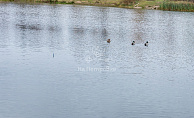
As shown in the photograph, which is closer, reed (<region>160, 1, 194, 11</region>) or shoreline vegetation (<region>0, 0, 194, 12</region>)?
reed (<region>160, 1, 194, 11</region>)

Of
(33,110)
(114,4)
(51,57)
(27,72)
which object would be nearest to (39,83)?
(27,72)

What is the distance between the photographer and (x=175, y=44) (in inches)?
2069

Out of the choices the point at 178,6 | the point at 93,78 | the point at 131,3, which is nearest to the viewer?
the point at 93,78

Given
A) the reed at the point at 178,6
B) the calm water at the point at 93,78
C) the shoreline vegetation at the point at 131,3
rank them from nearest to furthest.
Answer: the calm water at the point at 93,78, the reed at the point at 178,6, the shoreline vegetation at the point at 131,3

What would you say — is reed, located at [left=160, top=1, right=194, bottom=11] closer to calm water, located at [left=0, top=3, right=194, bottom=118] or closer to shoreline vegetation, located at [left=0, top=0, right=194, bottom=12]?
shoreline vegetation, located at [left=0, top=0, right=194, bottom=12]

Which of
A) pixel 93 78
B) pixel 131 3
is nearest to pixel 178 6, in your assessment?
pixel 131 3

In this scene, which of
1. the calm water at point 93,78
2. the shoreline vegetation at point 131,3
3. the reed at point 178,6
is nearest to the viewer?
the calm water at point 93,78

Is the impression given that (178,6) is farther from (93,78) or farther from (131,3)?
(93,78)

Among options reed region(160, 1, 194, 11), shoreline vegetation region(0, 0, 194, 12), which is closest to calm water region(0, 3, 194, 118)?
reed region(160, 1, 194, 11)

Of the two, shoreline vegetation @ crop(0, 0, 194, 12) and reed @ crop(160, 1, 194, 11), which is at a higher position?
shoreline vegetation @ crop(0, 0, 194, 12)

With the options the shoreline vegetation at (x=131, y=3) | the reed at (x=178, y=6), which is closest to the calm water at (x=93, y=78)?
the reed at (x=178, y=6)

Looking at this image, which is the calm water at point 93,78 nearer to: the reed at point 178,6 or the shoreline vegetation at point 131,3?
the reed at point 178,6

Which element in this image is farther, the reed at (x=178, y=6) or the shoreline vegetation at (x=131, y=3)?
the shoreline vegetation at (x=131, y=3)

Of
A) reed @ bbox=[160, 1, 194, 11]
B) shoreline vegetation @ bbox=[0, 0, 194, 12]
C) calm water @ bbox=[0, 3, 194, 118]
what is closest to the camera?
calm water @ bbox=[0, 3, 194, 118]
